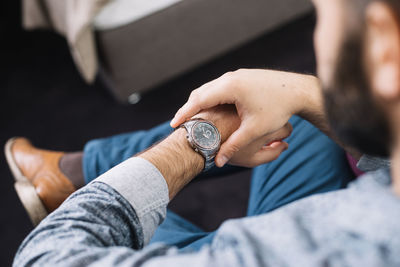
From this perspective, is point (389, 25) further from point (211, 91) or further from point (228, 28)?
point (228, 28)

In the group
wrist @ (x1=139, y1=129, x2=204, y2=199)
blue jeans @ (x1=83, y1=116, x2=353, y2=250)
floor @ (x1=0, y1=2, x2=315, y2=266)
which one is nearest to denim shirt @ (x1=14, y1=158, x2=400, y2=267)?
wrist @ (x1=139, y1=129, x2=204, y2=199)

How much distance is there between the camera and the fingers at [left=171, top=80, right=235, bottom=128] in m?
0.72

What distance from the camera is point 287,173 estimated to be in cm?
79

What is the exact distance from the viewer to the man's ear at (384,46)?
39cm

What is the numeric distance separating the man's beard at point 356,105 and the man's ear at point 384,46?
0.02m

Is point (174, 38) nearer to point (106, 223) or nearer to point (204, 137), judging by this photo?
point (204, 137)

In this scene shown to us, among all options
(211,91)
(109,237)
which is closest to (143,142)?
(211,91)

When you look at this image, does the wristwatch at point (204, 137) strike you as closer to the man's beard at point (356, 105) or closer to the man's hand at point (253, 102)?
the man's hand at point (253, 102)

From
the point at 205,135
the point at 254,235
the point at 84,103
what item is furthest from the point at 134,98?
the point at 254,235

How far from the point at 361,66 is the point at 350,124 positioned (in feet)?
0.29

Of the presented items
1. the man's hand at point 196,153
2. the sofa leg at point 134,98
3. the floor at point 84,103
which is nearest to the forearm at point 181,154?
the man's hand at point 196,153

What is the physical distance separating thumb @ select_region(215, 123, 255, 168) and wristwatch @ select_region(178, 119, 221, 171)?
0.05ft

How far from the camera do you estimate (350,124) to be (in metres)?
0.49

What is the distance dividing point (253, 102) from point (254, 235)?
31cm
